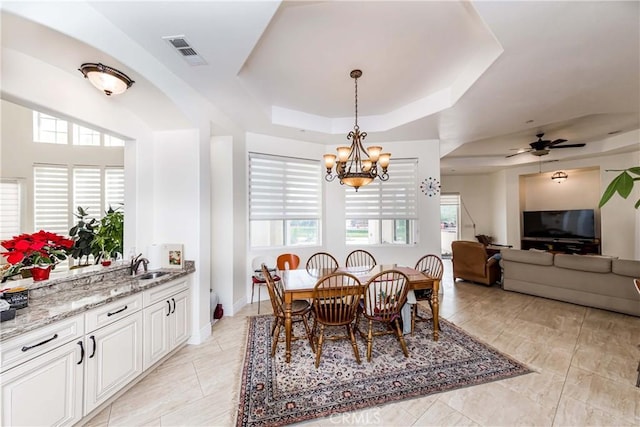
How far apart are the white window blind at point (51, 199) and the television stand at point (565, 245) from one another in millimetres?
→ 11206

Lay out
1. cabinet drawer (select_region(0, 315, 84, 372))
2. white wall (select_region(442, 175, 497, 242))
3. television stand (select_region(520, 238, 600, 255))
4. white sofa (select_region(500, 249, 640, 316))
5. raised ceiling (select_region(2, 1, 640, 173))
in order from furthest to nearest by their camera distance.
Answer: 1. white wall (select_region(442, 175, 497, 242))
2. television stand (select_region(520, 238, 600, 255))
3. white sofa (select_region(500, 249, 640, 316))
4. raised ceiling (select_region(2, 1, 640, 173))
5. cabinet drawer (select_region(0, 315, 84, 372))

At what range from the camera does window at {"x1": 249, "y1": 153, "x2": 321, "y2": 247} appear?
181 inches

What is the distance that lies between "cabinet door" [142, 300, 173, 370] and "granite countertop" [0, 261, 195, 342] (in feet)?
0.81

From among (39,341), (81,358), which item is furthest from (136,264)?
(39,341)

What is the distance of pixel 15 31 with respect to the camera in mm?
1633

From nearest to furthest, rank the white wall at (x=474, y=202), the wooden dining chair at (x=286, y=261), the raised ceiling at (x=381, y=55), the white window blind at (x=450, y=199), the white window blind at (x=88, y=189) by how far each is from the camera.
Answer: the raised ceiling at (x=381, y=55), the wooden dining chair at (x=286, y=261), the white window blind at (x=88, y=189), the white wall at (x=474, y=202), the white window blind at (x=450, y=199)

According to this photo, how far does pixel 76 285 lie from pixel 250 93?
2.59 metres

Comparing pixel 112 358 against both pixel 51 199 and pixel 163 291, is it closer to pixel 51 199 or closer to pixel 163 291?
pixel 163 291

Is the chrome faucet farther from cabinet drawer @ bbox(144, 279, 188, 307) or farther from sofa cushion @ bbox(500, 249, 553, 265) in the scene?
sofa cushion @ bbox(500, 249, 553, 265)

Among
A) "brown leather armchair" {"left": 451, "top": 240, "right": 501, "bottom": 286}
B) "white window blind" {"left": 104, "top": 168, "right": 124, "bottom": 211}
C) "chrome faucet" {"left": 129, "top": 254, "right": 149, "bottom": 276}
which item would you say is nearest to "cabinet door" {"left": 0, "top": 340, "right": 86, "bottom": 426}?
"chrome faucet" {"left": 129, "top": 254, "right": 149, "bottom": 276}

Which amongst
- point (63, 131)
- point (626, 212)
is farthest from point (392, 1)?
point (626, 212)

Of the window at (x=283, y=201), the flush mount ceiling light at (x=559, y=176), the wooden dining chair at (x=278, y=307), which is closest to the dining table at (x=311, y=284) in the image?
the wooden dining chair at (x=278, y=307)

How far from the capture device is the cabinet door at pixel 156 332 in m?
2.39

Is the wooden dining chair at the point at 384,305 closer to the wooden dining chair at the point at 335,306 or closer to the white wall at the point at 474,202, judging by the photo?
the wooden dining chair at the point at 335,306
